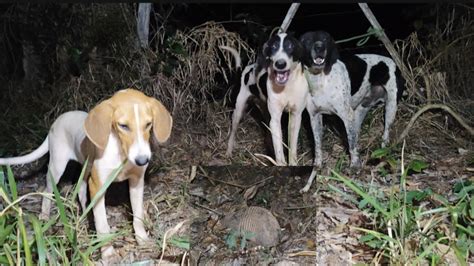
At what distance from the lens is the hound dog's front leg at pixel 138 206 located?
10.5 feet

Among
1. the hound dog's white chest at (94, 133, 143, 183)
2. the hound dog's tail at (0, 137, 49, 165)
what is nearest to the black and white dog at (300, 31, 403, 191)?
the hound dog's white chest at (94, 133, 143, 183)

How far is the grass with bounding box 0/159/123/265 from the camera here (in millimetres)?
2791

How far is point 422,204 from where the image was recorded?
3324mm

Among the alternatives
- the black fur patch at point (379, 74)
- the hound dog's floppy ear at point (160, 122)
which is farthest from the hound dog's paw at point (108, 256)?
the black fur patch at point (379, 74)

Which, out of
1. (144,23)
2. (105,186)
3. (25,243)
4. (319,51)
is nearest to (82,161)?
(105,186)

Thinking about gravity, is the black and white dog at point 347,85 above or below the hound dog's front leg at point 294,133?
above

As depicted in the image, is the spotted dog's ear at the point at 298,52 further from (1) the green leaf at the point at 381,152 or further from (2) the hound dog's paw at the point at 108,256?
(2) the hound dog's paw at the point at 108,256

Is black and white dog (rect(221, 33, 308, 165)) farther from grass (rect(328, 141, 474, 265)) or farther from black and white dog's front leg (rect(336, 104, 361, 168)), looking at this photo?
grass (rect(328, 141, 474, 265))

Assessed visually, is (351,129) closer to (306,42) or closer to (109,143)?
(306,42)

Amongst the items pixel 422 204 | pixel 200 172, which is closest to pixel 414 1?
pixel 422 204

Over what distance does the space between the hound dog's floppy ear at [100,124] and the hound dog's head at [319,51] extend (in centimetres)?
91

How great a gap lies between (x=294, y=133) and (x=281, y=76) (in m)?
0.26

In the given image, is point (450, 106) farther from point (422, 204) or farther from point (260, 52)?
point (260, 52)

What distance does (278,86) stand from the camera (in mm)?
3438
